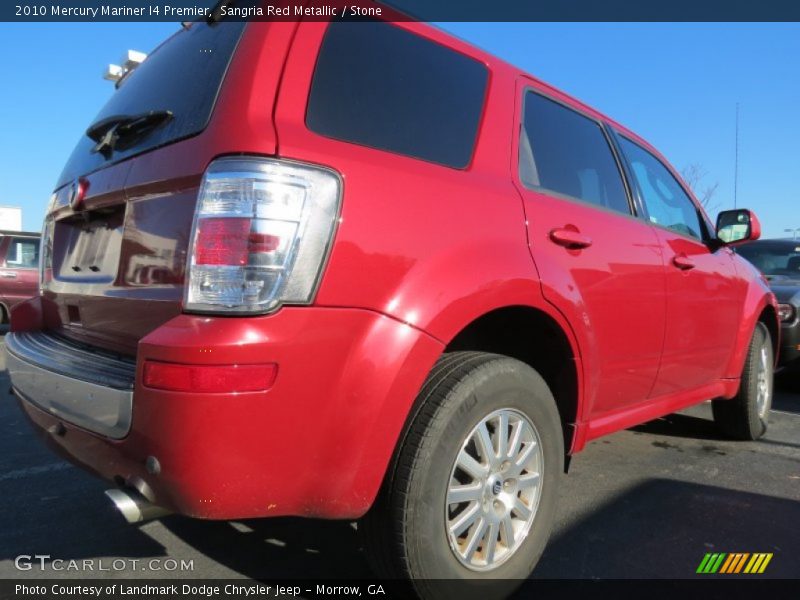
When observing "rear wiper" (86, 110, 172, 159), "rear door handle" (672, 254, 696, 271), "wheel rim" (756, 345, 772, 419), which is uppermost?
"rear wiper" (86, 110, 172, 159)

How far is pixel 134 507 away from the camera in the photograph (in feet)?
5.42

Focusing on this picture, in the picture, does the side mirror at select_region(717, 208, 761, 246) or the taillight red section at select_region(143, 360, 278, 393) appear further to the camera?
the side mirror at select_region(717, 208, 761, 246)

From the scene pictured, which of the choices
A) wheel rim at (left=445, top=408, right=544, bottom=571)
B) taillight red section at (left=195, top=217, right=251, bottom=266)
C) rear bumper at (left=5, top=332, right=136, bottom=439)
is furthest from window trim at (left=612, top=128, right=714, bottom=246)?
rear bumper at (left=5, top=332, right=136, bottom=439)

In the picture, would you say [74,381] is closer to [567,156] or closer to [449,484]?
[449,484]

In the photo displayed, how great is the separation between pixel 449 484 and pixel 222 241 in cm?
100

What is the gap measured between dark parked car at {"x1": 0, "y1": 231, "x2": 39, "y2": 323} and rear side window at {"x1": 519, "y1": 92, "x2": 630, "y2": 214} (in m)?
9.98

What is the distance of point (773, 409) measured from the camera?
557 centimetres

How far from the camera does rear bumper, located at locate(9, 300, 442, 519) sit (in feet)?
5.05

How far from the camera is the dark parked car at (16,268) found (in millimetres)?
10383

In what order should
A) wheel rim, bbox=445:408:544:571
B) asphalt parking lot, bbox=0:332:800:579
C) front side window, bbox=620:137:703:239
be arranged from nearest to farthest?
wheel rim, bbox=445:408:544:571, asphalt parking lot, bbox=0:332:800:579, front side window, bbox=620:137:703:239

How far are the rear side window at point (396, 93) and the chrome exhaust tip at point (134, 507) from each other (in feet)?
3.65

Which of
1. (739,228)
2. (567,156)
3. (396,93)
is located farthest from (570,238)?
(739,228)

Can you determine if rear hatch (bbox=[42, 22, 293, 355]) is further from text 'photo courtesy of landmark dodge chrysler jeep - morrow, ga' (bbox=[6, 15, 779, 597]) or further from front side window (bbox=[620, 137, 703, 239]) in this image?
front side window (bbox=[620, 137, 703, 239])

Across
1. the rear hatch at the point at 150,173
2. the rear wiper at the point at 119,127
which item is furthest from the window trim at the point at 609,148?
the rear wiper at the point at 119,127
